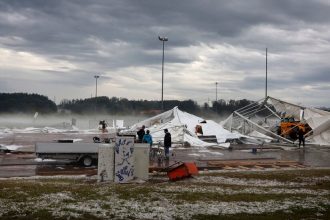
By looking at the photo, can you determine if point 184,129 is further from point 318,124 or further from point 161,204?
point 161,204

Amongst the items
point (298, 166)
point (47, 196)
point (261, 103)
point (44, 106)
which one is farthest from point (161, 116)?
point (44, 106)

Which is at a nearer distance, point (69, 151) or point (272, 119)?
point (69, 151)

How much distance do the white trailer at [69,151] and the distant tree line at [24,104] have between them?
10852 centimetres

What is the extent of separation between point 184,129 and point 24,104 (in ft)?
327

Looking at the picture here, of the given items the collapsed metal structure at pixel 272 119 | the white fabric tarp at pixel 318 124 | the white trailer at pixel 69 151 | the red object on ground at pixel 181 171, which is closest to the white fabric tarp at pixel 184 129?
the collapsed metal structure at pixel 272 119

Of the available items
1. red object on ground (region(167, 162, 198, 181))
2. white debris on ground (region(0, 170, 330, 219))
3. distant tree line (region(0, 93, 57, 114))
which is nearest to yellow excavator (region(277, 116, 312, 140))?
red object on ground (region(167, 162, 198, 181))

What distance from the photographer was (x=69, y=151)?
22828 mm

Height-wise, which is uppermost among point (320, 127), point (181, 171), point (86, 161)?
point (320, 127)

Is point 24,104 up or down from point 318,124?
up

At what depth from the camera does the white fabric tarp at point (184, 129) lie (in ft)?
124

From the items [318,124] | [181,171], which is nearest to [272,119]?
[318,124]

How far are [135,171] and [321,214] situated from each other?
7.94m

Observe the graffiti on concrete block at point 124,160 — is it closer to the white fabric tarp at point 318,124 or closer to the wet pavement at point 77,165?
the wet pavement at point 77,165

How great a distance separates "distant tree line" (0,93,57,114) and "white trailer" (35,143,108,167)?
10852 centimetres
